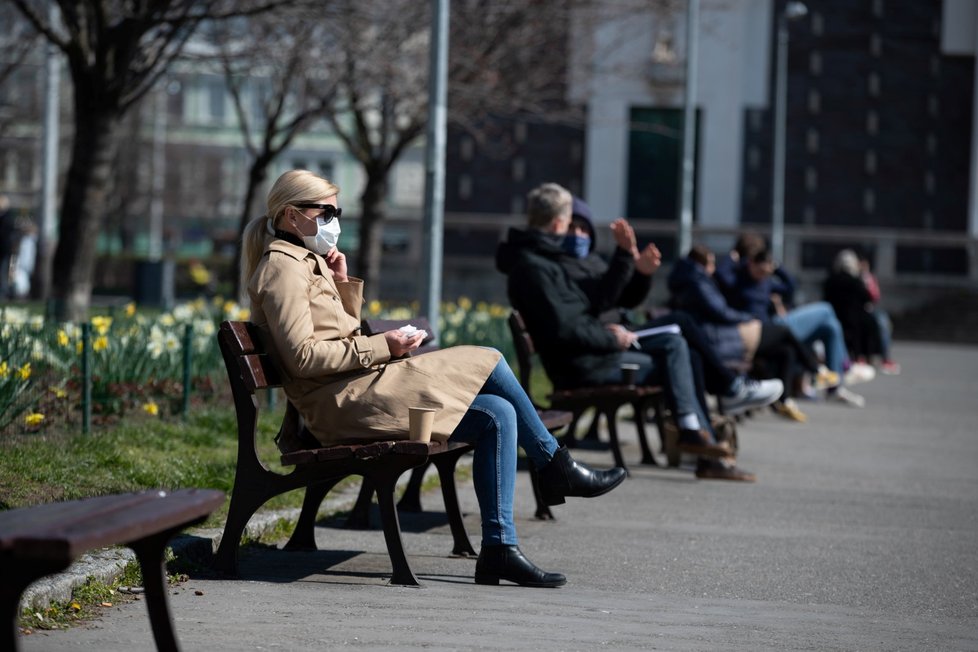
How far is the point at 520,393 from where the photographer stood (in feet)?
23.5

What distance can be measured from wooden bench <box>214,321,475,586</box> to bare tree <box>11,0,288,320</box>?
931 centimetres

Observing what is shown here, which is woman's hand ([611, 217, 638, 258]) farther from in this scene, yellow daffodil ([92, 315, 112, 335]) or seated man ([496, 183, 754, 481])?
yellow daffodil ([92, 315, 112, 335])

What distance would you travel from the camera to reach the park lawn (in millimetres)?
7629

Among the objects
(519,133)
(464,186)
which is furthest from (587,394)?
(464,186)

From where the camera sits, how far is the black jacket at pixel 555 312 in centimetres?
976

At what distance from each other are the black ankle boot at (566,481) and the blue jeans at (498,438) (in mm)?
111

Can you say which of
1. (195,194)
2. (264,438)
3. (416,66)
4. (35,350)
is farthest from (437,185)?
(195,194)

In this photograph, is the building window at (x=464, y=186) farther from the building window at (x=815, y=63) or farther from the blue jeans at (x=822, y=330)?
the blue jeans at (x=822, y=330)

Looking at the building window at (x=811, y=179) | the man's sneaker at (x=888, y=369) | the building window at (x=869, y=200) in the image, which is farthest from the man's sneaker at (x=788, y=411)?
the building window at (x=869, y=200)

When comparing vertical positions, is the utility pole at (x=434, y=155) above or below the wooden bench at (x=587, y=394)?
above

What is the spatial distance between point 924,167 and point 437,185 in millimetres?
49915

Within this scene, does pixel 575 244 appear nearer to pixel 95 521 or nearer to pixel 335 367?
pixel 335 367


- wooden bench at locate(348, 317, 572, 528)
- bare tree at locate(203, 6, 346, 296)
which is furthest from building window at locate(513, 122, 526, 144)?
wooden bench at locate(348, 317, 572, 528)

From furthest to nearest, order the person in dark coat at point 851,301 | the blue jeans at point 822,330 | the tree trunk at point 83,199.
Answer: the person in dark coat at point 851,301, the blue jeans at point 822,330, the tree trunk at point 83,199
